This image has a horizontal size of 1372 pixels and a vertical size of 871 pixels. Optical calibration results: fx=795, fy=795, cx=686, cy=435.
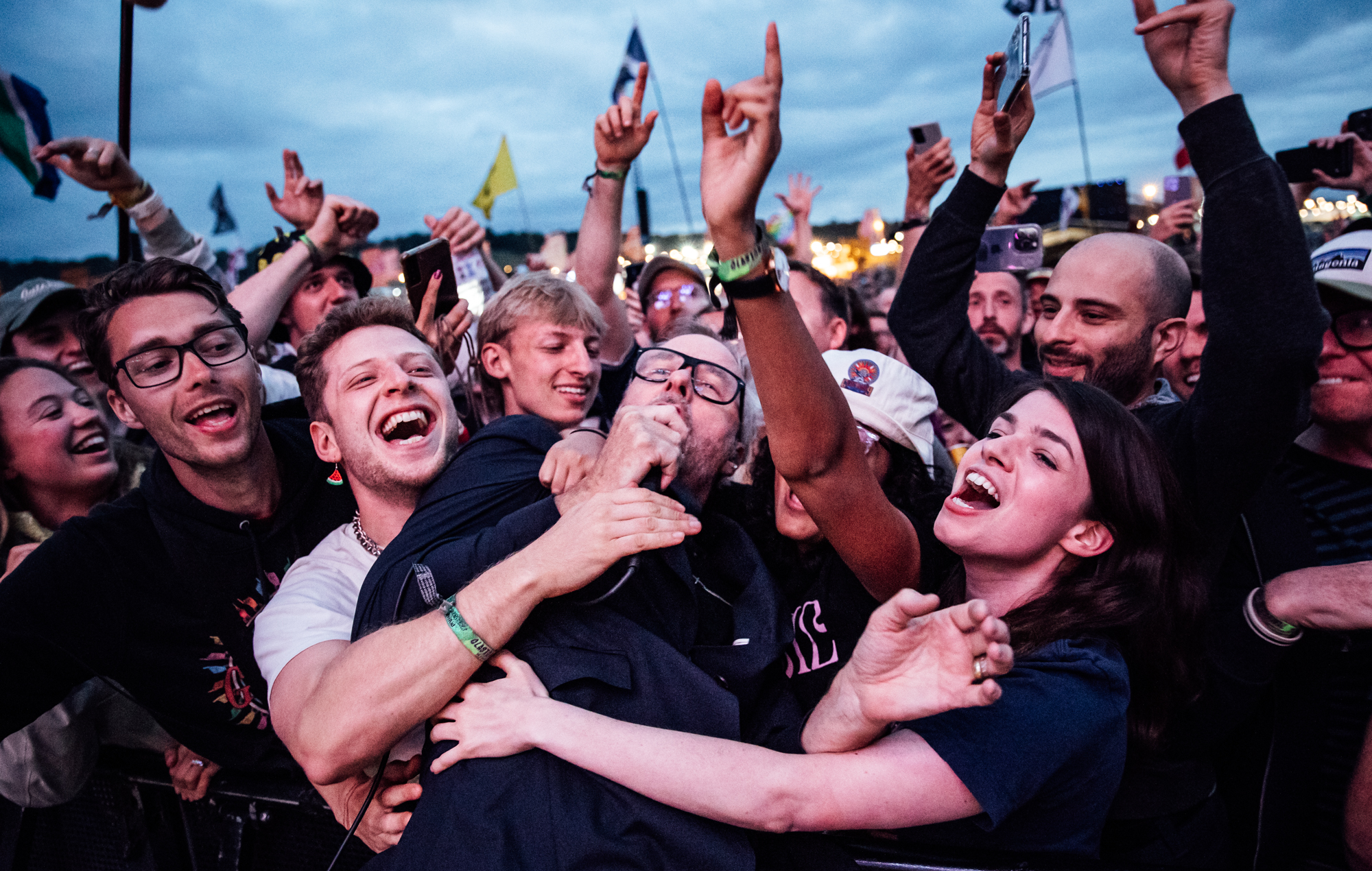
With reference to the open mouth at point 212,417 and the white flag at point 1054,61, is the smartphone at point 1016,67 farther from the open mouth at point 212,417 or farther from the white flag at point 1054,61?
the white flag at point 1054,61

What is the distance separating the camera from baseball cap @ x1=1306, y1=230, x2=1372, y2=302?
2312 mm

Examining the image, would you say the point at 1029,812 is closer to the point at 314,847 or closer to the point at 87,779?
the point at 314,847

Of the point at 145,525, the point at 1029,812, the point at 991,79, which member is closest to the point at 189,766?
the point at 145,525

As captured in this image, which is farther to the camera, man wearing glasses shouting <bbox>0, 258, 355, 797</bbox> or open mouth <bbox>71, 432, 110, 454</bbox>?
open mouth <bbox>71, 432, 110, 454</bbox>

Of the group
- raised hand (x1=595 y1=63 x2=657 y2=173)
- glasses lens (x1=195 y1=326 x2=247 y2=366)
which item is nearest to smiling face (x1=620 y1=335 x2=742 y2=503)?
raised hand (x1=595 y1=63 x2=657 y2=173)

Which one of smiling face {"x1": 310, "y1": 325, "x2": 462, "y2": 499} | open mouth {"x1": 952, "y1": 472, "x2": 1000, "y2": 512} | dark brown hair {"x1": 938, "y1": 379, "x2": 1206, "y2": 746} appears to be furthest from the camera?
smiling face {"x1": 310, "y1": 325, "x2": 462, "y2": 499}

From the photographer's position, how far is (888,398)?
276 centimetres

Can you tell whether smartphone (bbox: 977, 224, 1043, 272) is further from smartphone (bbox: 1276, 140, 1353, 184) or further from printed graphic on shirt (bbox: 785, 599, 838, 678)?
printed graphic on shirt (bbox: 785, 599, 838, 678)

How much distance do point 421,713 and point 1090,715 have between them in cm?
146

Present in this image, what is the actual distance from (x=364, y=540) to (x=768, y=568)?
1.31m

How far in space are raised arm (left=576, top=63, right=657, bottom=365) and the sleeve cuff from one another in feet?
6.46

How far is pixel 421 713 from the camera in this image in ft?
5.98

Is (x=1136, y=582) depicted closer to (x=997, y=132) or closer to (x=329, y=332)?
(x=997, y=132)

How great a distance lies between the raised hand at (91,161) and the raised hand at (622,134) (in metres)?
2.11
